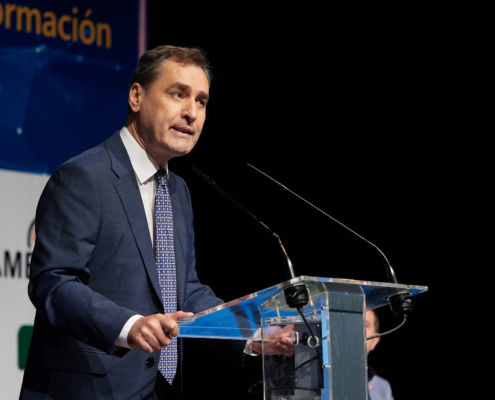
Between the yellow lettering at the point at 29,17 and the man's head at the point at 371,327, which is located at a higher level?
the yellow lettering at the point at 29,17

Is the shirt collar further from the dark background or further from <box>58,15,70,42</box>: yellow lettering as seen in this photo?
the dark background

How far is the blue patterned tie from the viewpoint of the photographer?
1.93m

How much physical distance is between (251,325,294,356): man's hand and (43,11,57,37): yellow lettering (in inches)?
102

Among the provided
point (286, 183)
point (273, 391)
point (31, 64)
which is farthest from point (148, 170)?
point (286, 183)

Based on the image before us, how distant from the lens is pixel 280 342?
1.62m

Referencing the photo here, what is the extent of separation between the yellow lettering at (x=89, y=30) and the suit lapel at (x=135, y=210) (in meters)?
1.94

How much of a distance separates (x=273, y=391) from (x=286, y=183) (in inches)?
109

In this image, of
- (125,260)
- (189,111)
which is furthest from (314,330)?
(189,111)

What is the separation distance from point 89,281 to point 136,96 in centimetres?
70

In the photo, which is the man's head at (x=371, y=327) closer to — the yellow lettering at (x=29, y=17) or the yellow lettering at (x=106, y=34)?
the yellow lettering at (x=106, y=34)

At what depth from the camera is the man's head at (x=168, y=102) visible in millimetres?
2137

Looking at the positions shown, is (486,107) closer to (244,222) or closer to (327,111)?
(327,111)

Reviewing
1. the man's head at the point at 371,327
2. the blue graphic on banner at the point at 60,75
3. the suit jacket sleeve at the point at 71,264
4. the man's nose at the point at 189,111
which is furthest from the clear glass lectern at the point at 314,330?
the man's head at the point at 371,327

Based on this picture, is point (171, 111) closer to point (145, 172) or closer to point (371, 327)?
point (145, 172)
